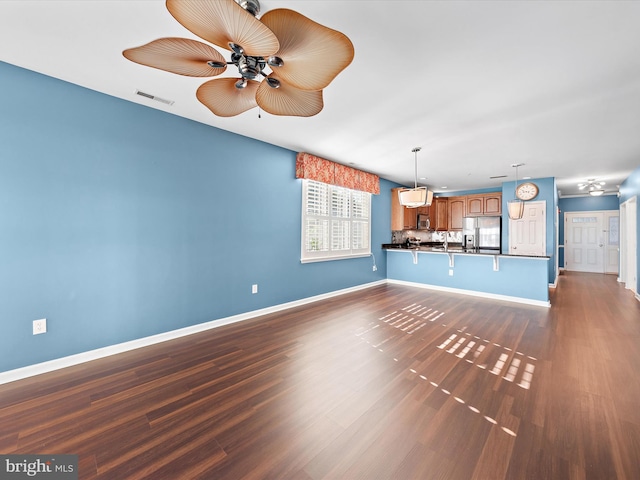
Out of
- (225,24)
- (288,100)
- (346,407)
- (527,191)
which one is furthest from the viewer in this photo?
(527,191)

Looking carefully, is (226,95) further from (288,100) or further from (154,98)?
(154,98)

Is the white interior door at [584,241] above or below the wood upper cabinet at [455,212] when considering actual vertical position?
below

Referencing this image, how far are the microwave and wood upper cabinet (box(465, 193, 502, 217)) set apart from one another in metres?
1.07

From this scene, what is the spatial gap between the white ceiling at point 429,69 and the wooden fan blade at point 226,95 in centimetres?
50

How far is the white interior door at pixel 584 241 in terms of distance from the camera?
830cm

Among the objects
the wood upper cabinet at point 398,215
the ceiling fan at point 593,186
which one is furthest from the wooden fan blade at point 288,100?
the ceiling fan at point 593,186

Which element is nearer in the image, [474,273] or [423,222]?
[474,273]

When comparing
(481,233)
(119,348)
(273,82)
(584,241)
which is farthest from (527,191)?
(119,348)

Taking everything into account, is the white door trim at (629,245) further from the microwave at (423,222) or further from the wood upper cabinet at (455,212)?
the microwave at (423,222)

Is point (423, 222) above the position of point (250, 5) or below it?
below

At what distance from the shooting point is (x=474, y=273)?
17.7 ft

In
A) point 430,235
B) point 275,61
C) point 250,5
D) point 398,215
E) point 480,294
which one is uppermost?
point 250,5

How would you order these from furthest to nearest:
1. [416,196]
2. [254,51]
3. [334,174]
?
[334,174]
[416,196]
[254,51]

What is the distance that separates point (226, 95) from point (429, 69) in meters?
1.61
